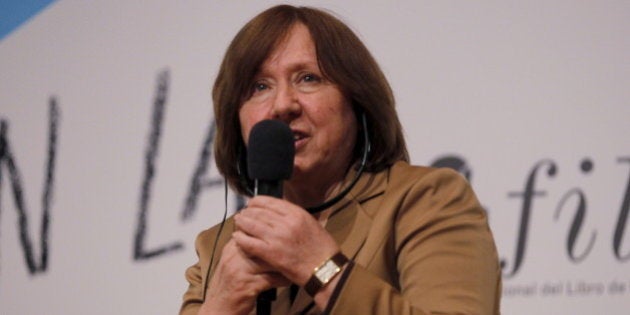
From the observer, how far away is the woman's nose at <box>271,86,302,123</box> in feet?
5.49

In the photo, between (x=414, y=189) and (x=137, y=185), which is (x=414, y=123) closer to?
(x=137, y=185)

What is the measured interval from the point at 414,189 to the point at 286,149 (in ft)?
0.82

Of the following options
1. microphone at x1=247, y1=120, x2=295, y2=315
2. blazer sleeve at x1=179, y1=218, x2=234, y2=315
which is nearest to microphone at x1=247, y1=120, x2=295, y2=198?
microphone at x1=247, y1=120, x2=295, y2=315

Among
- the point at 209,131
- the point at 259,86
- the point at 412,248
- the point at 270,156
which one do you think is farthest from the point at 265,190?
the point at 209,131

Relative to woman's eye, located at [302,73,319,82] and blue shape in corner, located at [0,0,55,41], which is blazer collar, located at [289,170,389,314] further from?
blue shape in corner, located at [0,0,55,41]

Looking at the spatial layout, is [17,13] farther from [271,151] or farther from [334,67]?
[271,151]

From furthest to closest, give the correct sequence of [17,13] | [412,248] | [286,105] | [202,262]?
[17,13], [202,262], [286,105], [412,248]

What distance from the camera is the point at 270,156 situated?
4.75 ft

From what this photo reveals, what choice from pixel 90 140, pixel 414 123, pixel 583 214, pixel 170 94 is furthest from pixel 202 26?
pixel 583 214

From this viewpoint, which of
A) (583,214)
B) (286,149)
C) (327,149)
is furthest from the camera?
(583,214)

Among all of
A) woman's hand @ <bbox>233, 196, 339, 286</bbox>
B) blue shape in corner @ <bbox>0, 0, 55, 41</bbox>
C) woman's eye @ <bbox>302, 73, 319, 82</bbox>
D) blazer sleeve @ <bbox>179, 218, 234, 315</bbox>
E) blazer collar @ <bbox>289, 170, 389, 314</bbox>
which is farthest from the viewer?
blue shape in corner @ <bbox>0, 0, 55, 41</bbox>

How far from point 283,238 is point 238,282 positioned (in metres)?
0.13

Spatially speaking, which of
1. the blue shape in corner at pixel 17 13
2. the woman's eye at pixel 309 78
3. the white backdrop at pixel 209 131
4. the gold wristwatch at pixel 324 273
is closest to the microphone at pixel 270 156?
the gold wristwatch at pixel 324 273

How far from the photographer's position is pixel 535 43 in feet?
8.88
